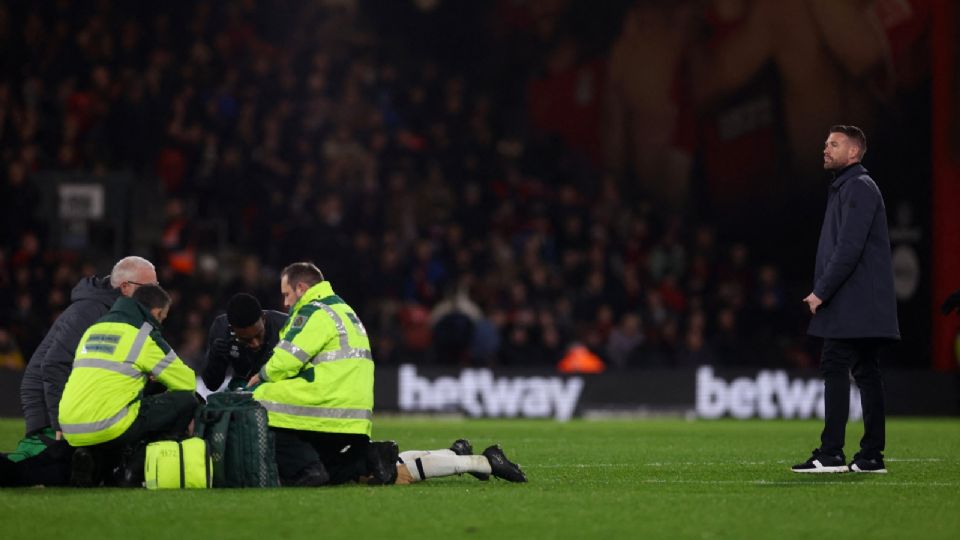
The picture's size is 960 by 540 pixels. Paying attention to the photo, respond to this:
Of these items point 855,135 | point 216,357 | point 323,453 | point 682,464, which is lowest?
point 682,464

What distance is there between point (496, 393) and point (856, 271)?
37.0 feet

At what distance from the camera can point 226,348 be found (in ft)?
36.1

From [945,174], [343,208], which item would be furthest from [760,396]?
[343,208]

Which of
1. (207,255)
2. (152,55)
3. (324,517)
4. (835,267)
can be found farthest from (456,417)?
(324,517)

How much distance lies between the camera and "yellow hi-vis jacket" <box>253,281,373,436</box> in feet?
31.3

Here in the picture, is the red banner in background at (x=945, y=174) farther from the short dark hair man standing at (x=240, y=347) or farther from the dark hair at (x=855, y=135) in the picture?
the short dark hair man standing at (x=240, y=347)

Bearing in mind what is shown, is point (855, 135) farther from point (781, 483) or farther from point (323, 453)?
point (323, 453)

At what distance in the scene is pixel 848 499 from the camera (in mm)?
8695

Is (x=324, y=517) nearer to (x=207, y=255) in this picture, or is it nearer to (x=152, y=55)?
(x=207, y=255)

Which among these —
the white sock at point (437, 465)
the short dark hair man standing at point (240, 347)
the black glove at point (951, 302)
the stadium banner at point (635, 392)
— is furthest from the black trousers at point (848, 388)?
the stadium banner at point (635, 392)

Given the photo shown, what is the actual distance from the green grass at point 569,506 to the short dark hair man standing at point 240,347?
5.49 feet

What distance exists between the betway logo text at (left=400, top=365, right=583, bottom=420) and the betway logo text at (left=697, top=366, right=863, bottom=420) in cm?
175

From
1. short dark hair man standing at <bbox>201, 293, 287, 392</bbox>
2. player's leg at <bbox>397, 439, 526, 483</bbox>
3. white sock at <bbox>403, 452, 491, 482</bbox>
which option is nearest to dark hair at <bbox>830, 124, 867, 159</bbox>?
player's leg at <bbox>397, 439, 526, 483</bbox>

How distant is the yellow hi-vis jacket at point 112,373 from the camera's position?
31.0ft
